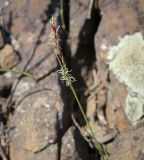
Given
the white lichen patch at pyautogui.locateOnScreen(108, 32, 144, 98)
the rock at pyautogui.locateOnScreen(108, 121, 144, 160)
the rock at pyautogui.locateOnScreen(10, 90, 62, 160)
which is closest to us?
the rock at pyautogui.locateOnScreen(108, 121, 144, 160)

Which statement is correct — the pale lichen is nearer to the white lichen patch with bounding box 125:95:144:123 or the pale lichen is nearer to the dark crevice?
the white lichen patch with bounding box 125:95:144:123

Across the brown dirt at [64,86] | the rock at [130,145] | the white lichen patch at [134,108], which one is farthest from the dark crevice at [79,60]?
the white lichen patch at [134,108]

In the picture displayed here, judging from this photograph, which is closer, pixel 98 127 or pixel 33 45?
pixel 98 127

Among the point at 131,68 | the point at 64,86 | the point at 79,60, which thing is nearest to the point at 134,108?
the point at 131,68

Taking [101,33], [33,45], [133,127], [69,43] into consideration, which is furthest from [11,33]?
[133,127]

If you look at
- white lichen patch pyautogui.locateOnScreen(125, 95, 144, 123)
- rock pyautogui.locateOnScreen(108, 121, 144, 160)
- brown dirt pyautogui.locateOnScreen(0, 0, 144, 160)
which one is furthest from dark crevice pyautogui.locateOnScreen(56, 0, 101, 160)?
white lichen patch pyautogui.locateOnScreen(125, 95, 144, 123)

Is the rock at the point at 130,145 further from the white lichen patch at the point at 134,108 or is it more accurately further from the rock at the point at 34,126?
the rock at the point at 34,126

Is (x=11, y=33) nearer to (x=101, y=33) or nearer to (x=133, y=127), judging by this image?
(x=101, y=33)
